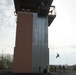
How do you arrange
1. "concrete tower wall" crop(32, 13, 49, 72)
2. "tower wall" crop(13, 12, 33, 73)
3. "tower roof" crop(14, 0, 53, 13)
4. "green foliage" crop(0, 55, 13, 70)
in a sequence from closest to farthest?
"tower wall" crop(13, 12, 33, 73) < "concrete tower wall" crop(32, 13, 49, 72) < "tower roof" crop(14, 0, 53, 13) < "green foliage" crop(0, 55, 13, 70)

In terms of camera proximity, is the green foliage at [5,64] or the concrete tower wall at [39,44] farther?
the green foliage at [5,64]

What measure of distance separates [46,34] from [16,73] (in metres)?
7.05

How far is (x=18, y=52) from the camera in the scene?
81.7ft

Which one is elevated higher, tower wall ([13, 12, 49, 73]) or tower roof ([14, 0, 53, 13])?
tower roof ([14, 0, 53, 13])

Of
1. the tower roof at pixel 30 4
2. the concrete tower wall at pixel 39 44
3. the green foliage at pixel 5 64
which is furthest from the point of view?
the green foliage at pixel 5 64

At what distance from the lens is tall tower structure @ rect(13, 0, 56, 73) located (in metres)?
24.7

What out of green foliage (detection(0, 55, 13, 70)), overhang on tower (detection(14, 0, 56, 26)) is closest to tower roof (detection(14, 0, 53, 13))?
overhang on tower (detection(14, 0, 56, 26))

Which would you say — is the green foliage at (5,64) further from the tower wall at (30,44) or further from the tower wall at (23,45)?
the tower wall at (30,44)

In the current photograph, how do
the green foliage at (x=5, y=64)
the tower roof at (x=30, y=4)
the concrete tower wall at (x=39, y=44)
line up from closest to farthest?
1. the concrete tower wall at (x=39, y=44)
2. the tower roof at (x=30, y=4)
3. the green foliage at (x=5, y=64)

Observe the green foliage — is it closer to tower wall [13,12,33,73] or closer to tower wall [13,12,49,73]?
tower wall [13,12,33,73]

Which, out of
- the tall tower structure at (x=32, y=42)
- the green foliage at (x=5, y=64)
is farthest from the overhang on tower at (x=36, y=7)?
the green foliage at (x=5, y=64)

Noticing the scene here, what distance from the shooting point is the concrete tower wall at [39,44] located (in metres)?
25.2

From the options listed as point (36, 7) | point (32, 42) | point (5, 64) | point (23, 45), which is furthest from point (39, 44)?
point (5, 64)

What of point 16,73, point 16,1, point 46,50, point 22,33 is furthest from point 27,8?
point 16,73
